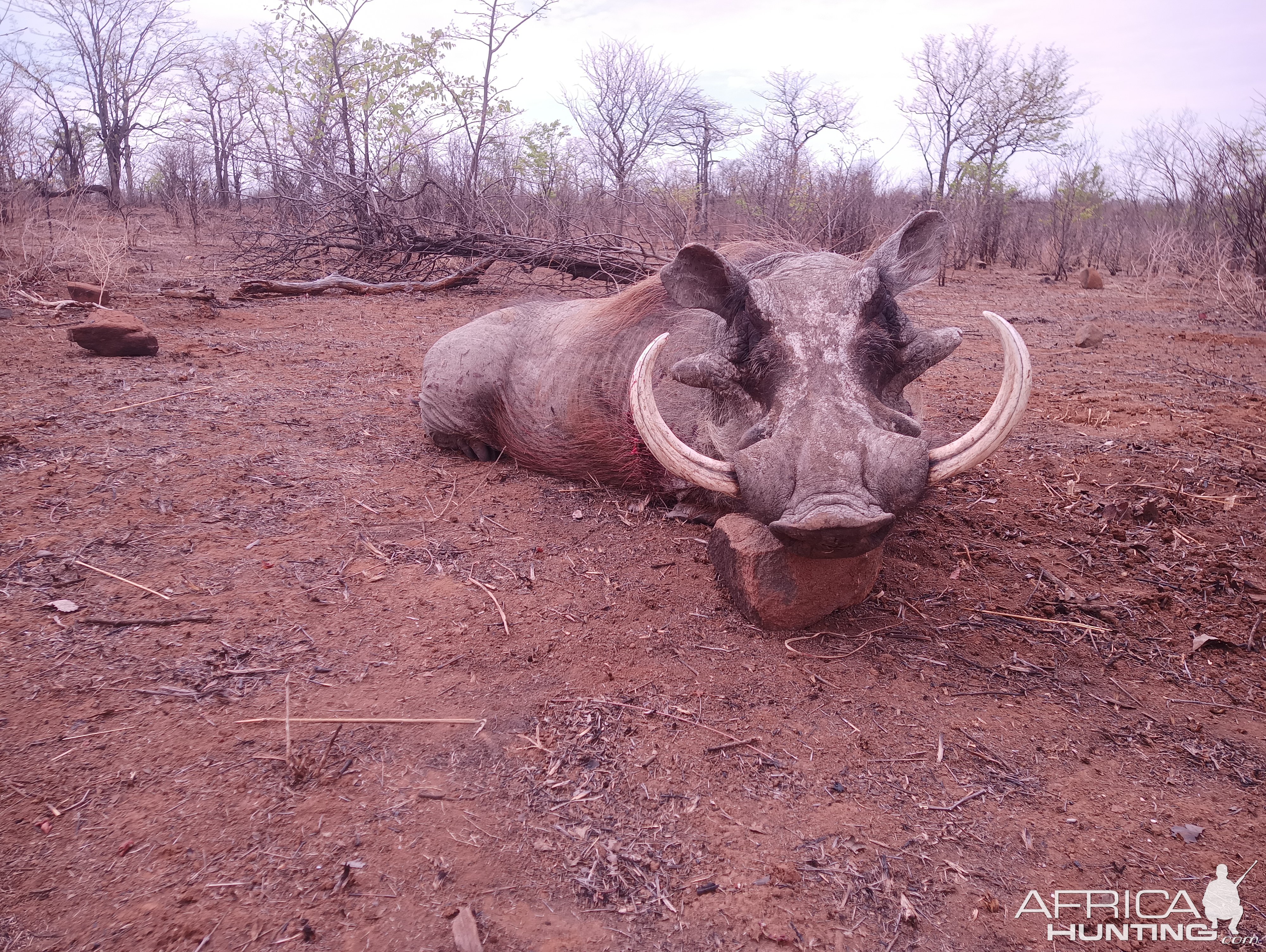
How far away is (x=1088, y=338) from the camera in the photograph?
6191mm

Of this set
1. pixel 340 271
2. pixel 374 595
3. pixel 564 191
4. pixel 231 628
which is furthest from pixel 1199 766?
pixel 564 191

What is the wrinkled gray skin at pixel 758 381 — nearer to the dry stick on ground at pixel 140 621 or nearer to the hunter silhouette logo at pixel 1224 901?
the hunter silhouette logo at pixel 1224 901

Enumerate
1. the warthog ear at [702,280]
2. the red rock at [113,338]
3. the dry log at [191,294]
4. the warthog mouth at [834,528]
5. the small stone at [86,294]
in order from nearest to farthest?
the warthog mouth at [834,528] → the warthog ear at [702,280] → the red rock at [113,338] → the small stone at [86,294] → the dry log at [191,294]

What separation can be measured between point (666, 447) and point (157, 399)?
128 inches

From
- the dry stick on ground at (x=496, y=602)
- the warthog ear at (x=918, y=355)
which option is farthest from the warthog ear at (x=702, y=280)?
the dry stick on ground at (x=496, y=602)

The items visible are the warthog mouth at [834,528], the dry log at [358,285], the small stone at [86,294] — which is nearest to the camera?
the warthog mouth at [834,528]

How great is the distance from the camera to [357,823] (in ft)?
4.70

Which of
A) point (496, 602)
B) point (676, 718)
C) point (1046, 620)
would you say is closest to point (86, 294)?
point (496, 602)

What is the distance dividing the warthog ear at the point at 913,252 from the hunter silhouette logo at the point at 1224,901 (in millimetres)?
1784

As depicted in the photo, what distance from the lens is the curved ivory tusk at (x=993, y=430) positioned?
1.93 metres

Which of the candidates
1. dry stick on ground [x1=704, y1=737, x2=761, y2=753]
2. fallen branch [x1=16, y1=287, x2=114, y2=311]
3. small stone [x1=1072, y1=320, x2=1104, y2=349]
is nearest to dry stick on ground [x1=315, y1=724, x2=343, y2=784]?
dry stick on ground [x1=704, y1=737, x2=761, y2=753]

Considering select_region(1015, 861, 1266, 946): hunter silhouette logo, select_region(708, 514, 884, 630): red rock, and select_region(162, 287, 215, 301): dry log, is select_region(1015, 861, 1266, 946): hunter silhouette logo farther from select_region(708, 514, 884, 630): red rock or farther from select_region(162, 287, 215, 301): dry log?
select_region(162, 287, 215, 301): dry log

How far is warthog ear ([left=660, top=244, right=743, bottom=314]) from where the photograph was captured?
2.50 m

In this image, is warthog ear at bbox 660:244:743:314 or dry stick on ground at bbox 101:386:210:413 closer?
warthog ear at bbox 660:244:743:314
